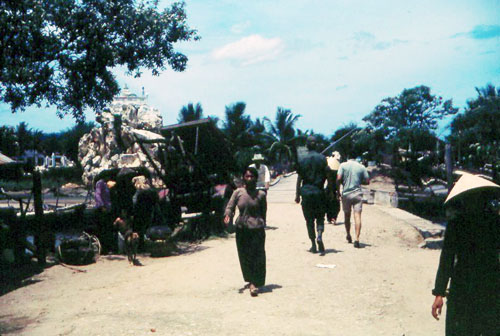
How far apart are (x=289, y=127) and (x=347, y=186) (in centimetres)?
4196

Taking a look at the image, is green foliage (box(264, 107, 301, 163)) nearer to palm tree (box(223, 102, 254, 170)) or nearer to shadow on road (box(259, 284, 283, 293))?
palm tree (box(223, 102, 254, 170))

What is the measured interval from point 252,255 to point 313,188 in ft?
8.59

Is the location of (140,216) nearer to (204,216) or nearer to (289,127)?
(204,216)

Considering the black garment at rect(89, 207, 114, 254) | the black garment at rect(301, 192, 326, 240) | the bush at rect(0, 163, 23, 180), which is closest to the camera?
the black garment at rect(301, 192, 326, 240)

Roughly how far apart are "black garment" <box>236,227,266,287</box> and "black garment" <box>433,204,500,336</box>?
3428 mm

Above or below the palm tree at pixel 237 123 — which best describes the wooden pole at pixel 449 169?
below

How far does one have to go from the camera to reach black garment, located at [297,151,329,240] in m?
8.88

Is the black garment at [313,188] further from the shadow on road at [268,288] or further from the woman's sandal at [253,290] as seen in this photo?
the woman's sandal at [253,290]

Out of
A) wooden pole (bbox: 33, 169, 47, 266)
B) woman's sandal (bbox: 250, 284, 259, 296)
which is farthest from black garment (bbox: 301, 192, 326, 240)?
wooden pole (bbox: 33, 169, 47, 266)

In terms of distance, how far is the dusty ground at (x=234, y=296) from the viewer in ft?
17.6

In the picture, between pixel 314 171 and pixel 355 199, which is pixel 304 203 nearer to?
pixel 314 171

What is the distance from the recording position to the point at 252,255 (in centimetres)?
667

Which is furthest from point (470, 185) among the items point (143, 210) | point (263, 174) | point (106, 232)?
point (263, 174)

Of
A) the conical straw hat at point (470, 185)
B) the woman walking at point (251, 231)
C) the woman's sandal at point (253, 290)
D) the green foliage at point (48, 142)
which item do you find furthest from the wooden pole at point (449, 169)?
the green foliage at point (48, 142)
